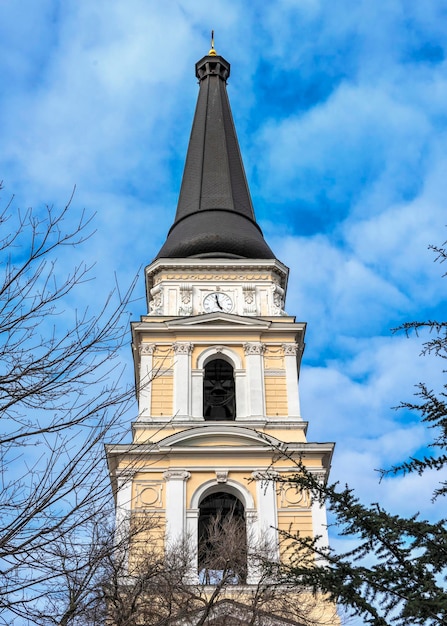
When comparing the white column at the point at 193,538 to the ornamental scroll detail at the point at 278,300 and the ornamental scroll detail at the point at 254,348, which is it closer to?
the ornamental scroll detail at the point at 254,348

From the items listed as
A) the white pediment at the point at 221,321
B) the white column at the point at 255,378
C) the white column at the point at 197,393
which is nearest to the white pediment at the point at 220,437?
the white column at the point at 197,393

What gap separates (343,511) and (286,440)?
17.4 metres

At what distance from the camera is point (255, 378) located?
1150 inches

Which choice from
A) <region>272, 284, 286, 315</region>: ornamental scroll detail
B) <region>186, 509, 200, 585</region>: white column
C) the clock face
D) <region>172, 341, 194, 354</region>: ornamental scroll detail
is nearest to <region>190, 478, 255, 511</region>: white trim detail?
<region>186, 509, 200, 585</region>: white column

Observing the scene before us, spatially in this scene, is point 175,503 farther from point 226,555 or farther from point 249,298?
point 249,298

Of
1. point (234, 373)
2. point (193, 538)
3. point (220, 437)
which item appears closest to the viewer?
point (193, 538)

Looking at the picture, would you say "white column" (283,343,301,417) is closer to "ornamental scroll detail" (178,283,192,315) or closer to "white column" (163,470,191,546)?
"ornamental scroll detail" (178,283,192,315)

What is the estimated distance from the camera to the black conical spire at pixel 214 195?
34.3 m

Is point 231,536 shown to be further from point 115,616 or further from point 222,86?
point 222,86

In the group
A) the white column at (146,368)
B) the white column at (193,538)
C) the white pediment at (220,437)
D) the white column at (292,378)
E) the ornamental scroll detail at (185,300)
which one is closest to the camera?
the white column at (193,538)

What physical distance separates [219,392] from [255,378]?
5.29 feet

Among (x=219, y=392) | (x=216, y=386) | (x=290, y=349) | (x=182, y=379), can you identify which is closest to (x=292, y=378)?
(x=290, y=349)

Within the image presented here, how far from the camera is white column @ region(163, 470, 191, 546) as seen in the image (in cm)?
2488

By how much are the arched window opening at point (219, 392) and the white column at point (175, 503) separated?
3.30 metres
